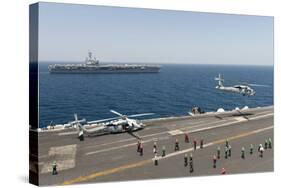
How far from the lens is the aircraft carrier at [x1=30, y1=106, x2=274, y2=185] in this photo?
39938 mm

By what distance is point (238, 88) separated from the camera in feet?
156

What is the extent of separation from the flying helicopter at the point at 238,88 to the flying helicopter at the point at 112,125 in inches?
290

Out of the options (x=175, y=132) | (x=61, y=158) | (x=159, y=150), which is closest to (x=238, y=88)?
(x=175, y=132)

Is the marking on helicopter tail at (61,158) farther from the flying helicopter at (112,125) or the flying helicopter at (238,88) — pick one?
the flying helicopter at (238,88)

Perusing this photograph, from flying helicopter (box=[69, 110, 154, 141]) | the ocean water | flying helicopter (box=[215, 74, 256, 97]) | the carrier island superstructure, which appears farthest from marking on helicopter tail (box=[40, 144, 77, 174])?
flying helicopter (box=[215, 74, 256, 97])

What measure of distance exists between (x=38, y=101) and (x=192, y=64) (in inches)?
534

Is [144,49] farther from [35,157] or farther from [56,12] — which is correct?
[35,157]

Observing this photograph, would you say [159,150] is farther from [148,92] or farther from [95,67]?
[95,67]

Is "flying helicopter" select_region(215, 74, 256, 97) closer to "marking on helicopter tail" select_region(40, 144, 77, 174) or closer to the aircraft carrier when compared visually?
the aircraft carrier

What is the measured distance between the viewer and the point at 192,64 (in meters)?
45.6

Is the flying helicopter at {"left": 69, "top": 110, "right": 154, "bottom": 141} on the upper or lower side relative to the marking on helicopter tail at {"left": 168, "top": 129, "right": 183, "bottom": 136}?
upper

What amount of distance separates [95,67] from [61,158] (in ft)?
23.9

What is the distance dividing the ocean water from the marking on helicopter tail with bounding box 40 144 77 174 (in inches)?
79.8

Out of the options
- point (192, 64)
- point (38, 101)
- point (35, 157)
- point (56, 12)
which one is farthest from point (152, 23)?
point (35, 157)
